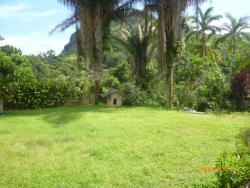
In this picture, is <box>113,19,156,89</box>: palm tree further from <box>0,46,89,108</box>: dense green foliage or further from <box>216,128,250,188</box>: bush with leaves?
<box>216,128,250,188</box>: bush with leaves

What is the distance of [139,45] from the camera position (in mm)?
20891

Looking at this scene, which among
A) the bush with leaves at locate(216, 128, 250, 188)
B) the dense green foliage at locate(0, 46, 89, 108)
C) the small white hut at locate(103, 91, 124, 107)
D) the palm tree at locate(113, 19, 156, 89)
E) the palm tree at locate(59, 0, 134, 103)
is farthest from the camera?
the palm tree at locate(113, 19, 156, 89)

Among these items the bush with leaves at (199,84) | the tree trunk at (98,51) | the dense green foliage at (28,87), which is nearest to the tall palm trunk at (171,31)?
the bush with leaves at (199,84)

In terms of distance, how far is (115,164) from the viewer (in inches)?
301

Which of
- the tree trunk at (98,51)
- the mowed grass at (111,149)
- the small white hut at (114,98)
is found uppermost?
Answer: the tree trunk at (98,51)

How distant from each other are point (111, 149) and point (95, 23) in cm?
1063

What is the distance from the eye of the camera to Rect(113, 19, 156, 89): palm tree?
20797 millimetres

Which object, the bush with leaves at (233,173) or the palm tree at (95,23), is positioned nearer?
the bush with leaves at (233,173)

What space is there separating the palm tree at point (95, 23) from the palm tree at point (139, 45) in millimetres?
2335

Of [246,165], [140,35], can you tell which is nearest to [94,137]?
[246,165]

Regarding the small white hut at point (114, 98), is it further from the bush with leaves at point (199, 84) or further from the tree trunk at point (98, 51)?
the bush with leaves at point (199, 84)

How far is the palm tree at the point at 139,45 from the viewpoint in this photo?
68.2 feet

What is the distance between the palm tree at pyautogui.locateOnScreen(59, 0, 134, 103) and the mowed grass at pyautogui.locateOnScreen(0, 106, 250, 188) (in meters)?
5.59

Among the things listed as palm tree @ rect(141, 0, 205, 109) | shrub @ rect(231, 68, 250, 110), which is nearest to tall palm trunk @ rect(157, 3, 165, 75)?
palm tree @ rect(141, 0, 205, 109)
